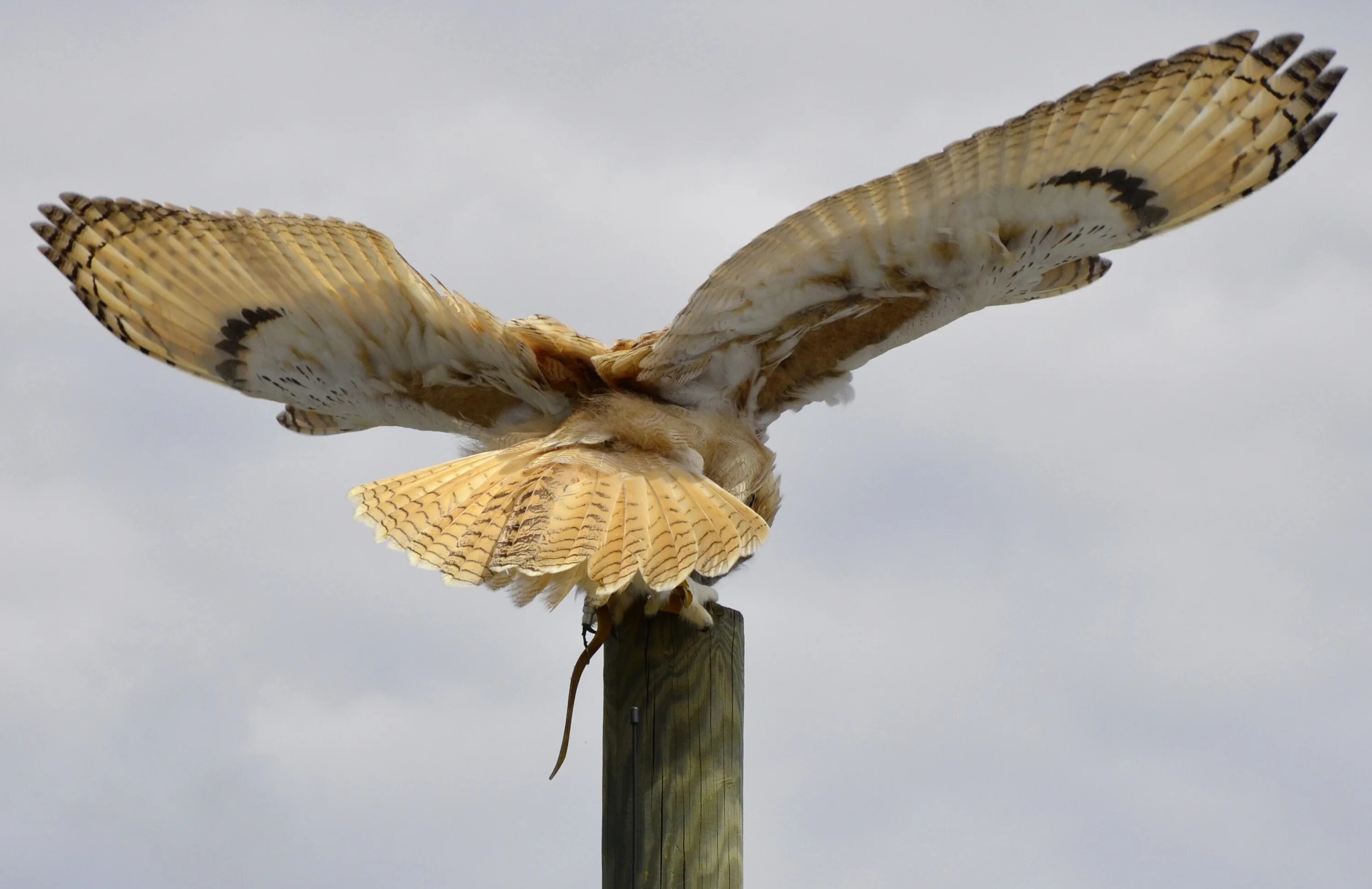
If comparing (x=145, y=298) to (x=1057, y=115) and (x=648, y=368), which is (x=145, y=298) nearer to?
(x=648, y=368)

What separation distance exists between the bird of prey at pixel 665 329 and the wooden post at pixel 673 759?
0.36ft

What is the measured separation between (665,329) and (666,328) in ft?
0.37

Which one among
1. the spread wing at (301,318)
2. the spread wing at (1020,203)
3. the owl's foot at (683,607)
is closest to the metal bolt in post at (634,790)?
the owl's foot at (683,607)

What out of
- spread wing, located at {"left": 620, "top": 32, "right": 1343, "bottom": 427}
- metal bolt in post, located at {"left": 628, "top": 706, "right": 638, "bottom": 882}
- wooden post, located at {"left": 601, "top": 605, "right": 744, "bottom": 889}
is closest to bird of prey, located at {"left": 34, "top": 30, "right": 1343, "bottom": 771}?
spread wing, located at {"left": 620, "top": 32, "right": 1343, "bottom": 427}

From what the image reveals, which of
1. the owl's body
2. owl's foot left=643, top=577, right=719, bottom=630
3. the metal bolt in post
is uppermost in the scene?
the owl's body

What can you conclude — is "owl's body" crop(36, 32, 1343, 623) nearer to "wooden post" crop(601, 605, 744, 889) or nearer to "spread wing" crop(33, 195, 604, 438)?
"spread wing" crop(33, 195, 604, 438)

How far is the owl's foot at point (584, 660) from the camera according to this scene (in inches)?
165

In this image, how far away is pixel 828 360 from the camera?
512cm

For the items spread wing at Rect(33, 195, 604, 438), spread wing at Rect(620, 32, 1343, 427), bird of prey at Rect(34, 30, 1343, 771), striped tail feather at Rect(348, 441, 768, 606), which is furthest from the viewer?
spread wing at Rect(33, 195, 604, 438)

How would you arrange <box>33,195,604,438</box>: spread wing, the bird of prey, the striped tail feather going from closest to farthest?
1. the striped tail feather
2. the bird of prey
3. <box>33,195,604,438</box>: spread wing

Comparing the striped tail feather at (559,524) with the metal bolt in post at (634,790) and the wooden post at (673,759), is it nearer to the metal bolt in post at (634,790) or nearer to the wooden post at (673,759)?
the wooden post at (673,759)

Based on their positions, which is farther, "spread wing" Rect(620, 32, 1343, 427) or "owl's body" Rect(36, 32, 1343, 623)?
"spread wing" Rect(620, 32, 1343, 427)

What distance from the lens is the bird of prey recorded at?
4105 millimetres

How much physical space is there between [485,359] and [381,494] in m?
0.90
